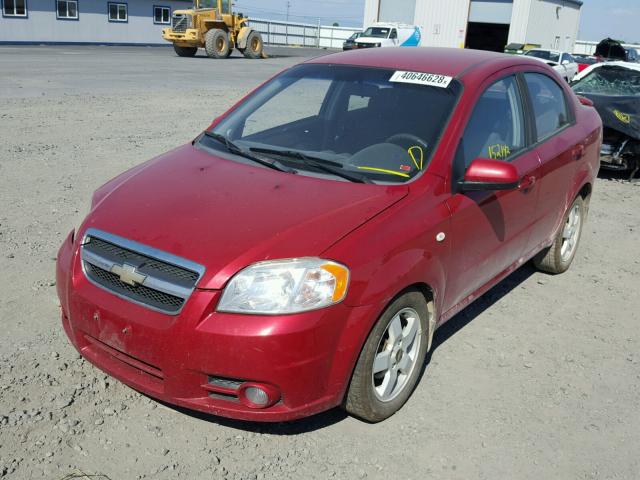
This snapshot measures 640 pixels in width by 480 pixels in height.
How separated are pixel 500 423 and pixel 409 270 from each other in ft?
3.23

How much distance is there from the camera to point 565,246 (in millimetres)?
5383

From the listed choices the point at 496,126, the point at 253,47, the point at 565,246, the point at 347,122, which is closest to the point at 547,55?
the point at 253,47

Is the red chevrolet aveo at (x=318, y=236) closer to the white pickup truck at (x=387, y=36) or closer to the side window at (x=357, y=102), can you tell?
the side window at (x=357, y=102)

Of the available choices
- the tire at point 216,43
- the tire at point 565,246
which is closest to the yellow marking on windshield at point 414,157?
the tire at point 565,246

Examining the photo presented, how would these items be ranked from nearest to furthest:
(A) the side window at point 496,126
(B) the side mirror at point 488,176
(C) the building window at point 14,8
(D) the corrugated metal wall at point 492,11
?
1. (B) the side mirror at point 488,176
2. (A) the side window at point 496,126
3. (C) the building window at point 14,8
4. (D) the corrugated metal wall at point 492,11

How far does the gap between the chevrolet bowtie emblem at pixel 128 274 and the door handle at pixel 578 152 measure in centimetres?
343

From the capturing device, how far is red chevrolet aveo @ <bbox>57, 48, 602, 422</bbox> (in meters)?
2.73

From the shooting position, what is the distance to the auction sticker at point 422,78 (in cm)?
381

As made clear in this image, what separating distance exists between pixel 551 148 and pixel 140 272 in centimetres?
300

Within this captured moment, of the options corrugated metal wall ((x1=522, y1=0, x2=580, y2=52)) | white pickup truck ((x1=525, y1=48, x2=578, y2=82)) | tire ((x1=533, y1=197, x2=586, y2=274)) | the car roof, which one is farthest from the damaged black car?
corrugated metal wall ((x1=522, y1=0, x2=580, y2=52))

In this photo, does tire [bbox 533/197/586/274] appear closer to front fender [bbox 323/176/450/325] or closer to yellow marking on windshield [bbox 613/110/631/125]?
front fender [bbox 323/176/450/325]

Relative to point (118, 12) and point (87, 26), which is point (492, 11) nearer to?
point (118, 12)

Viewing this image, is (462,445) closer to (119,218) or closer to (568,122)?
(119,218)

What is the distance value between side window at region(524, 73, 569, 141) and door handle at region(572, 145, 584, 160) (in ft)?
0.68
